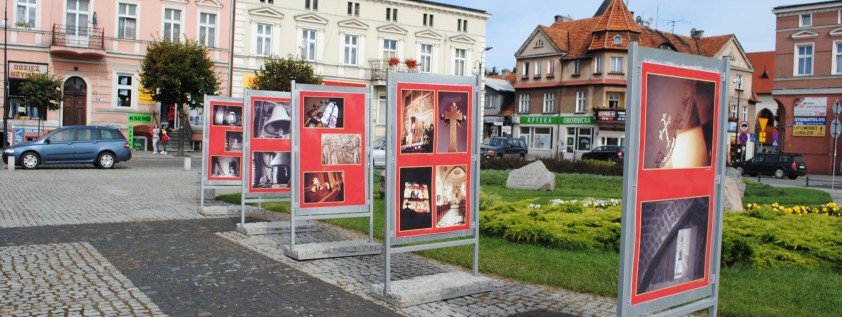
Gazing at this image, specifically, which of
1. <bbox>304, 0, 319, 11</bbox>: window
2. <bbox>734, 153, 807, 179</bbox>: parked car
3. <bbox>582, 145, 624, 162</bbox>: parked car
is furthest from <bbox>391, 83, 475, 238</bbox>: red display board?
<bbox>304, 0, 319, 11</bbox>: window

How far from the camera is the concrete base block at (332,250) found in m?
8.85

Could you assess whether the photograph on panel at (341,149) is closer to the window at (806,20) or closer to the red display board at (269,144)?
the red display board at (269,144)

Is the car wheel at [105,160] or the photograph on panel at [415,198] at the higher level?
the photograph on panel at [415,198]

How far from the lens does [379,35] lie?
48094 millimetres

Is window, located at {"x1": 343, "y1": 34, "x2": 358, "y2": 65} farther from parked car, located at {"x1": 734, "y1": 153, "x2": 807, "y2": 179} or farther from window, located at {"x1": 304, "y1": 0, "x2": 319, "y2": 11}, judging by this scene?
parked car, located at {"x1": 734, "y1": 153, "x2": 807, "y2": 179}

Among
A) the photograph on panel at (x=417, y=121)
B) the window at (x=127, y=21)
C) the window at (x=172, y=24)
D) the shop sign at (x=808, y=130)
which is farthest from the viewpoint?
the shop sign at (x=808, y=130)

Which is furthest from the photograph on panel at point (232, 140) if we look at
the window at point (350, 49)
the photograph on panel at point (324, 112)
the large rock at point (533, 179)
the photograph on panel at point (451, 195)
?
the window at point (350, 49)

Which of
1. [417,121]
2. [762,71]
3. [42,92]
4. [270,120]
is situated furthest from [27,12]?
[762,71]

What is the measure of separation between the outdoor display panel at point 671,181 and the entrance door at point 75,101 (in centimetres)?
3791

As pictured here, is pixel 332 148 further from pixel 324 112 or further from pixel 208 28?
pixel 208 28

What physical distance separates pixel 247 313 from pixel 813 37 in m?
49.7

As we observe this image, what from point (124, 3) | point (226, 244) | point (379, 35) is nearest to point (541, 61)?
point (379, 35)

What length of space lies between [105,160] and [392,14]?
25.5 meters

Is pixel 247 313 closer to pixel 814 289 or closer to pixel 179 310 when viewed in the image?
pixel 179 310
